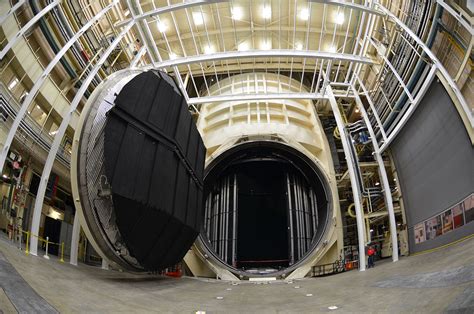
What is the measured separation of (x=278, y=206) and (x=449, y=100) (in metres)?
14.0

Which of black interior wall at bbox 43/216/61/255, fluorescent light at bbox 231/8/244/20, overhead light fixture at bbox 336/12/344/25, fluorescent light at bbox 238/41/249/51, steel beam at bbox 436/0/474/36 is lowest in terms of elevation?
black interior wall at bbox 43/216/61/255

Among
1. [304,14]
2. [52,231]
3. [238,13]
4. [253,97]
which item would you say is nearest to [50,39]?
[52,231]

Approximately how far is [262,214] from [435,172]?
13.0m

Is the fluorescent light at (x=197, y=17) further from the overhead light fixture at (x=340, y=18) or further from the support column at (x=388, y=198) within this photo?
the support column at (x=388, y=198)

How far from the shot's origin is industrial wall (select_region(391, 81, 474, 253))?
8.31 m

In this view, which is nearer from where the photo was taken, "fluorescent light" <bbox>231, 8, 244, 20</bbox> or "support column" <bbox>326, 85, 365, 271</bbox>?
"support column" <bbox>326, 85, 365, 271</bbox>

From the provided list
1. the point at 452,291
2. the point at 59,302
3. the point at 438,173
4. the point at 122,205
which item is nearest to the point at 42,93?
the point at 122,205

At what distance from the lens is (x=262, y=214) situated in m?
21.4

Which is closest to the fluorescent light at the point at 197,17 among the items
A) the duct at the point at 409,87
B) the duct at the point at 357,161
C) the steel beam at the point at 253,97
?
the steel beam at the point at 253,97

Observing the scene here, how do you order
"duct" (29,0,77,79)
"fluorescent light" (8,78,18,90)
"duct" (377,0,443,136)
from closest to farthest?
"duct" (377,0,443,136), "fluorescent light" (8,78,18,90), "duct" (29,0,77,79)

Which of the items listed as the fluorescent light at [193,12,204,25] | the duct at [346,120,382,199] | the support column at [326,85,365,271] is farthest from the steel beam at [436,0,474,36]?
the fluorescent light at [193,12,204,25]

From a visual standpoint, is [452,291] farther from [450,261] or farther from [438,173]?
[438,173]

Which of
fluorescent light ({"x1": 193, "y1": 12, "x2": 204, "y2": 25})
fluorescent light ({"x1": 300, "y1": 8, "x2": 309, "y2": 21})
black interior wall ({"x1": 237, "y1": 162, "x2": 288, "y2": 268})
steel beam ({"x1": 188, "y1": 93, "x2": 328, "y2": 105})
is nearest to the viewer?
steel beam ({"x1": 188, "y1": 93, "x2": 328, "y2": 105})

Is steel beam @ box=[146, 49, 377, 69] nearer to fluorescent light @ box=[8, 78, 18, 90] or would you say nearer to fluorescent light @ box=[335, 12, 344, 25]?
fluorescent light @ box=[335, 12, 344, 25]
